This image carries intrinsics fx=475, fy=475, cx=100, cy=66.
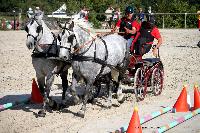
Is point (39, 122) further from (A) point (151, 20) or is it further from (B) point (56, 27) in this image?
(A) point (151, 20)

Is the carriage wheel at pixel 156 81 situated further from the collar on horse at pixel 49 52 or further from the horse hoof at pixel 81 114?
the collar on horse at pixel 49 52

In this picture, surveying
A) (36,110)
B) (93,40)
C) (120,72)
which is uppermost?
(93,40)

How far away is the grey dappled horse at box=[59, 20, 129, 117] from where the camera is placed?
9423mm

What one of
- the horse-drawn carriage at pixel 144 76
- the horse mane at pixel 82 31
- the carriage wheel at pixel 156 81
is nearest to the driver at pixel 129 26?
the horse-drawn carriage at pixel 144 76

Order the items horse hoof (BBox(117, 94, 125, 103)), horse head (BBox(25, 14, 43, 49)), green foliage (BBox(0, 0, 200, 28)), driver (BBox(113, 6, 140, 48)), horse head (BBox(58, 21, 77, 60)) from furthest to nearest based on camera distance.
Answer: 1. green foliage (BBox(0, 0, 200, 28))
2. driver (BBox(113, 6, 140, 48))
3. horse hoof (BBox(117, 94, 125, 103))
4. horse head (BBox(25, 14, 43, 49))
5. horse head (BBox(58, 21, 77, 60))

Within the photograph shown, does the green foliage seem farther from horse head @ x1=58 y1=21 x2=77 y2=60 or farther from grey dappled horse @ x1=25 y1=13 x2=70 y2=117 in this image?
horse head @ x1=58 y1=21 x2=77 y2=60

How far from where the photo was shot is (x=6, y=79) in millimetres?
14711

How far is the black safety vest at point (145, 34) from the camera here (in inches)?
467

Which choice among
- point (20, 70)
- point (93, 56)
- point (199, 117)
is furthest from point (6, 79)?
point (199, 117)

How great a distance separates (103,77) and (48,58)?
5.90ft

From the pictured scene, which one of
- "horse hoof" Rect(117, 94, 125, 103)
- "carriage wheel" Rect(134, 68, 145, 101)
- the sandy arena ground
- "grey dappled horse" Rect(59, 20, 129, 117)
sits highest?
"grey dappled horse" Rect(59, 20, 129, 117)

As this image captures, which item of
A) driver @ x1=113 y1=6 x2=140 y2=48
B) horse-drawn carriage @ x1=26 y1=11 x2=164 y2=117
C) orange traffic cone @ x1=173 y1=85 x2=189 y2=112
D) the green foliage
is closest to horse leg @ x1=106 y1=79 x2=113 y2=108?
horse-drawn carriage @ x1=26 y1=11 x2=164 y2=117

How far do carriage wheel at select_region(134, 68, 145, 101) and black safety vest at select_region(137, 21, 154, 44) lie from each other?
31.9 inches

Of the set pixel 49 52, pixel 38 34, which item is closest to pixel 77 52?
pixel 49 52
